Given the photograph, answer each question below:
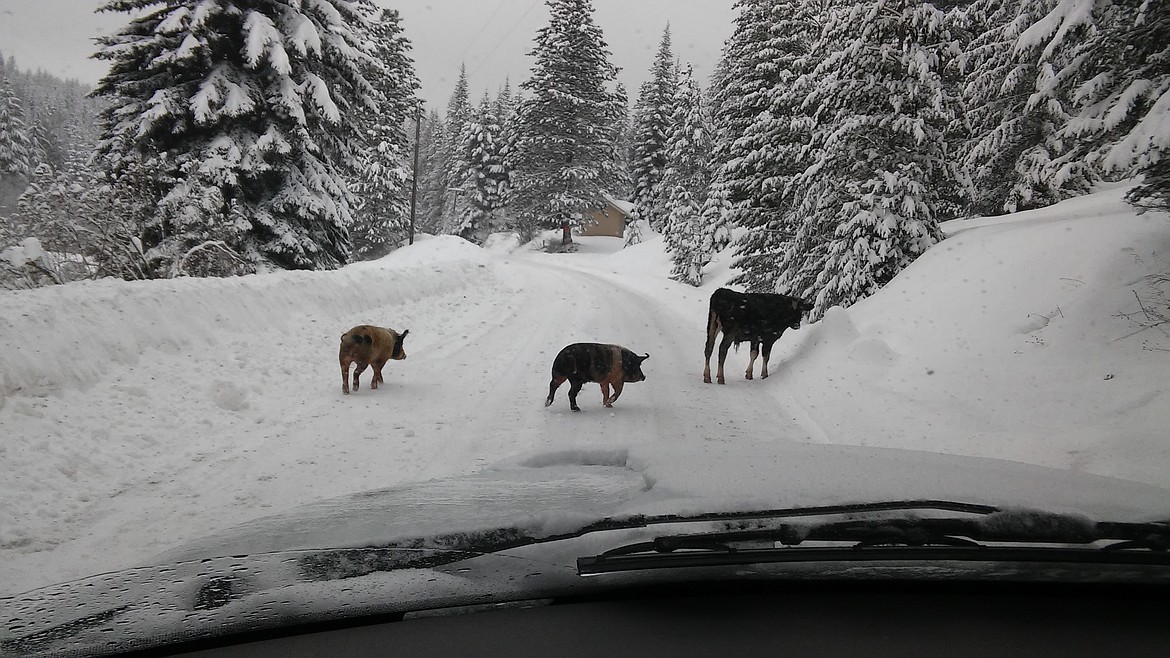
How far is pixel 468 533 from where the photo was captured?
2354 mm

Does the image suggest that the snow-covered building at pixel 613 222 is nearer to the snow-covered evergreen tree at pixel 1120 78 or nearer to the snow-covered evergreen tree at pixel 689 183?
the snow-covered evergreen tree at pixel 689 183

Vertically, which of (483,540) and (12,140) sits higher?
(12,140)

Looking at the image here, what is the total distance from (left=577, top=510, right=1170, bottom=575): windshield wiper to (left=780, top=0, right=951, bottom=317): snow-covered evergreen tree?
34.3 feet

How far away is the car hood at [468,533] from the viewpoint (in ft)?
5.74

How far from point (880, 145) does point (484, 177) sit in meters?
46.7

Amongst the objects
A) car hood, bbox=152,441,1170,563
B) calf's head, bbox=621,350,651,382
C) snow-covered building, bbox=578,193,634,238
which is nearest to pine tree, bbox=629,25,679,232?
snow-covered building, bbox=578,193,634,238

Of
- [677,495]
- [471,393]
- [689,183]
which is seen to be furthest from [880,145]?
[689,183]

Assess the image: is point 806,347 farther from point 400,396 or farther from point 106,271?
point 106,271

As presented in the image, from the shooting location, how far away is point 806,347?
1023cm

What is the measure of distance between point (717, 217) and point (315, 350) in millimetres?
20069

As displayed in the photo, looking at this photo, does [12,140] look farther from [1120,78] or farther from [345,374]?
[1120,78]

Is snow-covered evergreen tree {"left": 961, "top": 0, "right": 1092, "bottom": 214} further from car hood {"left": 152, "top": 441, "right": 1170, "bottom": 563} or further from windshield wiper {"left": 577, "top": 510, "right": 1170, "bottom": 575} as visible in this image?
windshield wiper {"left": 577, "top": 510, "right": 1170, "bottom": 575}

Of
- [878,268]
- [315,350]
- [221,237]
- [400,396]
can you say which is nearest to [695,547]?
[400,396]

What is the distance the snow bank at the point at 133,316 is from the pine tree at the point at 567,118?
114ft
